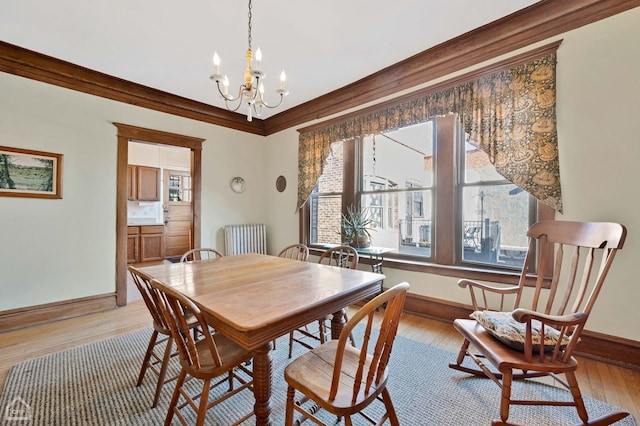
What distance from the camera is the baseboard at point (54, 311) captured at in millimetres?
2779

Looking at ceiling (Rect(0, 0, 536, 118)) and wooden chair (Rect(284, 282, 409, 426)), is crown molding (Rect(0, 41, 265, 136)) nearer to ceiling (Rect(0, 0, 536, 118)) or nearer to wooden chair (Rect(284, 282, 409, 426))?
ceiling (Rect(0, 0, 536, 118))

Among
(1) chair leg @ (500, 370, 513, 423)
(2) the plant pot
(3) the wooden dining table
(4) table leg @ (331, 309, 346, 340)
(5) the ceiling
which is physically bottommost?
(1) chair leg @ (500, 370, 513, 423)

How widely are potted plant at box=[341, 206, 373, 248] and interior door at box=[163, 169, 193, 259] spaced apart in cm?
448

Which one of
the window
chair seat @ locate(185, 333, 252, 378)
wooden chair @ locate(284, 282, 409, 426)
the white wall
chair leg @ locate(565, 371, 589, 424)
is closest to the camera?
wooden chair @ locate(284, 282, 409, 426)

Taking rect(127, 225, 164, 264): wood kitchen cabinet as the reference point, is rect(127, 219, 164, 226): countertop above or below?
above

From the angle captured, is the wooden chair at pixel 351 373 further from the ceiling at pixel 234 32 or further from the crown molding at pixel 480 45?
the crown molding at pixel 480 45

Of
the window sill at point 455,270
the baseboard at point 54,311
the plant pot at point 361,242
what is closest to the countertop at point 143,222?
the baseboard at point 54,311

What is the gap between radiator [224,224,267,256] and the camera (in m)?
4.36

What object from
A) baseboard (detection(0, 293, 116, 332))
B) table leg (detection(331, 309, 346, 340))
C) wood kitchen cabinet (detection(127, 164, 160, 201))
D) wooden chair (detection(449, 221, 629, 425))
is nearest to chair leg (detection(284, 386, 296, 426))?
table leg (detection(331, 309, 346, 340))

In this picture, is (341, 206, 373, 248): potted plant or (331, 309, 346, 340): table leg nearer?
(331, 309, 346, 340): table leg

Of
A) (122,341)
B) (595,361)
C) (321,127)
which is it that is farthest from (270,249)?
(595,361)

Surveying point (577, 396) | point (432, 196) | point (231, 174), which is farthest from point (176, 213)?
point (577, 396)

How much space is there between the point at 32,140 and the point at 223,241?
2.47 metres

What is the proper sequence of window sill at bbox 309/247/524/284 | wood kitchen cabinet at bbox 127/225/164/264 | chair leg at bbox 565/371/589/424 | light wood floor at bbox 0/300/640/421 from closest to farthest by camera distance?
chair leg at bbox 565/371/589/424 < light wood floor at bbox 0/300/640/421 < window sill at bbox 309/247/524/284 < wood kitchen cabinet at bbox 127/225/164/264
